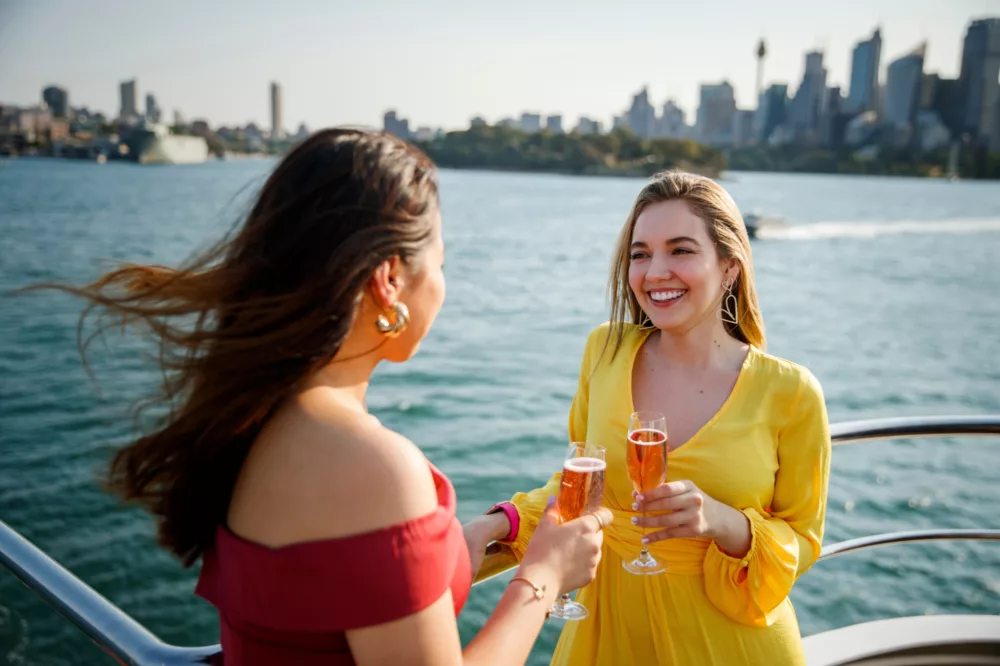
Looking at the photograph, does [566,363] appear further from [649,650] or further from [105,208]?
[105,208]

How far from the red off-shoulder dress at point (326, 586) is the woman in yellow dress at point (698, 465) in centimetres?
75

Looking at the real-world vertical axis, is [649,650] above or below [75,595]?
below

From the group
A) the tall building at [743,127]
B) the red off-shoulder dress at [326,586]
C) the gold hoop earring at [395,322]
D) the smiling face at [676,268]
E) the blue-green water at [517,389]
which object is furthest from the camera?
the tall building at [743,127]

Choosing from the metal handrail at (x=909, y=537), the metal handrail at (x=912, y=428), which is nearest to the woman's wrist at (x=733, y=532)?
the metal handrail at (x=912, y=428)

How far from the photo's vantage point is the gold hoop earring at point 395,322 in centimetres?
134

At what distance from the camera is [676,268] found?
7.44 ft

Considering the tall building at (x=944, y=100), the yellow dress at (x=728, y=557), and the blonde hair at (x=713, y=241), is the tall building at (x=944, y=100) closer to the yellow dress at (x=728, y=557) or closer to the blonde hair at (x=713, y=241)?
the blonde hair at (x=713, y=241)

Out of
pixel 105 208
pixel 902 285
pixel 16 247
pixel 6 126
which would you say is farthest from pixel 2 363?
pixel 6 126

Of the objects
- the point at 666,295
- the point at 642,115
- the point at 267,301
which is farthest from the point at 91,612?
the point at 642,115

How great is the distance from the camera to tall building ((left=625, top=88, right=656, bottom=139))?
139m

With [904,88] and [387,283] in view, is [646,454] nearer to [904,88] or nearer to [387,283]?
[387,283]

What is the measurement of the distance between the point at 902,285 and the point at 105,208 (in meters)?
50.0

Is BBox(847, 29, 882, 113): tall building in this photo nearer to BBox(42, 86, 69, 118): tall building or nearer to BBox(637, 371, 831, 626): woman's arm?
BBox(42, 86, 69, 118): tall building

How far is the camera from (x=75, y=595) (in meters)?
1.29
